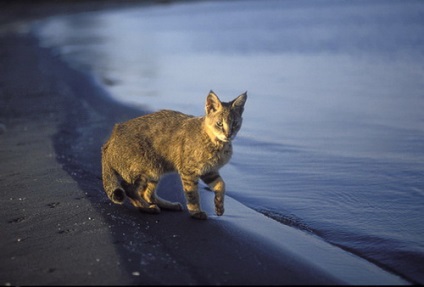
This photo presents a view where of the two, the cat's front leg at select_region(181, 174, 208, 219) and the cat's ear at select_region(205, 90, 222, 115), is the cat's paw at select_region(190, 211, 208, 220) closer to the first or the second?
the cat's front leg at select_region(181, 174, 208, 219)

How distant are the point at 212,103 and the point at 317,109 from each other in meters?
5.33

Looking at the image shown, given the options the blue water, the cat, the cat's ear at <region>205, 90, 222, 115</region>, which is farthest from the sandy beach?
the cat's ear at <region>205, 90, 222, 115</region>

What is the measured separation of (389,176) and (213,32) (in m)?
23.0

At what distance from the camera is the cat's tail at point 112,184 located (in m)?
5.61

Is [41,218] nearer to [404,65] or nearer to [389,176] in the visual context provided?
[389,176]

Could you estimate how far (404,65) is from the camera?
15.0 meters

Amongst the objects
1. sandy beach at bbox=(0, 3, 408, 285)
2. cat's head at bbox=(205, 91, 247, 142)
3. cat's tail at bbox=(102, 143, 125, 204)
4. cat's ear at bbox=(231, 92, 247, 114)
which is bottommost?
sandy beach at bbox=(0, 3, 408, 285)

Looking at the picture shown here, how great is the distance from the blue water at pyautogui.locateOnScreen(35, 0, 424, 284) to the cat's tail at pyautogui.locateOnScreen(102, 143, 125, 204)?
1.51 m

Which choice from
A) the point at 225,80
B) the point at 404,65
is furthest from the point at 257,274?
the point at 404,65

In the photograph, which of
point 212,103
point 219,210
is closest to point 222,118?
point 212,103

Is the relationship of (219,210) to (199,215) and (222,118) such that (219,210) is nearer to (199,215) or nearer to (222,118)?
(199,215)

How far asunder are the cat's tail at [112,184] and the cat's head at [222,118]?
1.09m

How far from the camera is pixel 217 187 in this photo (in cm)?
576

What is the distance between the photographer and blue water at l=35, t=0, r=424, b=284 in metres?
5.87
